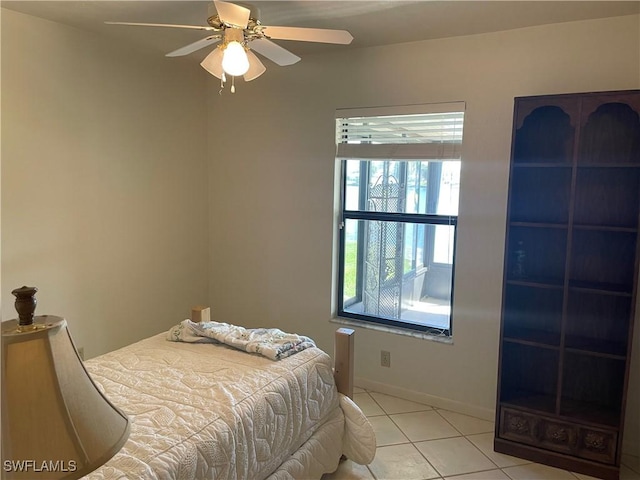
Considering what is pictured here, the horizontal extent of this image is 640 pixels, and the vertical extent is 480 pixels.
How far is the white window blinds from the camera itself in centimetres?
306

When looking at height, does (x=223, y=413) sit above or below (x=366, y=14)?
below

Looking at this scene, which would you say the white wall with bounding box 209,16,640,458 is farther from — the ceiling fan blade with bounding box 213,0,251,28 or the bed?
the ceiling fan blade with bounding box 213,0,251,28

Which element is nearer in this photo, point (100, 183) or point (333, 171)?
point (100, 183)

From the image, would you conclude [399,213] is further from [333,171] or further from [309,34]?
[309,34]

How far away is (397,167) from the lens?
11.0 ft

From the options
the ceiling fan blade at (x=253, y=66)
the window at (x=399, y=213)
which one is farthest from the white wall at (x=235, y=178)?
the ceiling fan blade at (x=253, y=66)

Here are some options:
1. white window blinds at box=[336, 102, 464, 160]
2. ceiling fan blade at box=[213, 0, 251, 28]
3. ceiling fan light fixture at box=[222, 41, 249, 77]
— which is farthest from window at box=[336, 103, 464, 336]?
ceiling fan blade at box=[213, 0, 251, 28]

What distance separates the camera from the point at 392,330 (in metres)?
3.41

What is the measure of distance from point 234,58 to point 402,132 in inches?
60.6

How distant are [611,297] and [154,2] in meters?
2.86

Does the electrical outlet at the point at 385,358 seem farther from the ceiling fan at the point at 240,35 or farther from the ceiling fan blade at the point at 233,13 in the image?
the ceiling fan blade at the point at 233,13

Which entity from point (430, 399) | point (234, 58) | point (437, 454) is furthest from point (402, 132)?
point (437, 454)

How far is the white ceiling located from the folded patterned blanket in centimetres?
161

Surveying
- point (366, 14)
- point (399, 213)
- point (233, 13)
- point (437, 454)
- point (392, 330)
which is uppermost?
point (366, 14)
